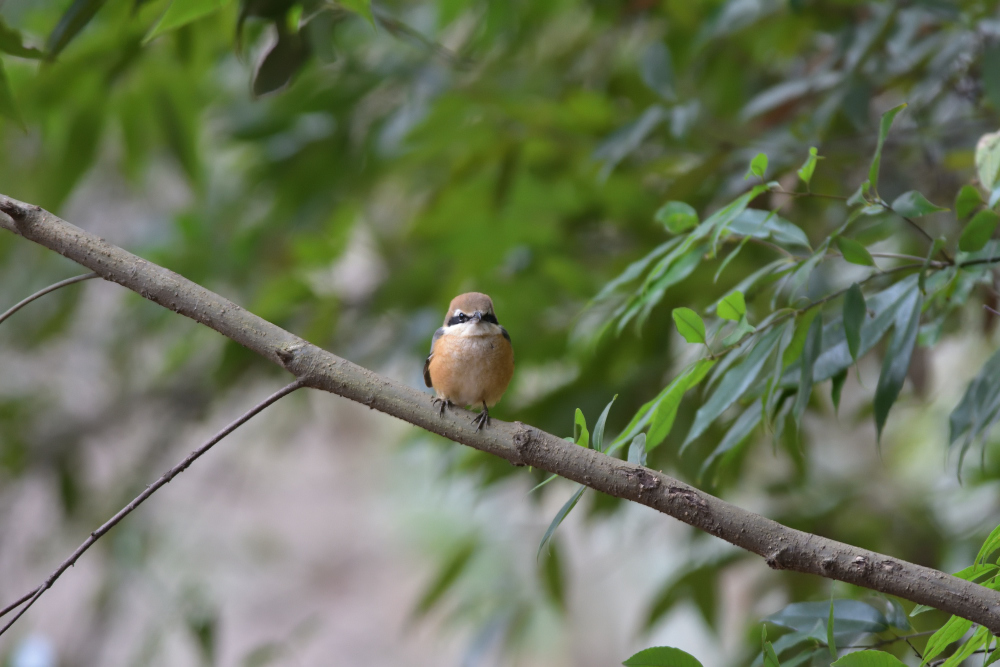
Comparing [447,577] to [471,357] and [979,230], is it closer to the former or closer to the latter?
[471,357]

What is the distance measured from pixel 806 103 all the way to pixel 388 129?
1670 millimetres

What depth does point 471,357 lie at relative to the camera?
2443mm

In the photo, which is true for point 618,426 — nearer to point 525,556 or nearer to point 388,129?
point 388,129

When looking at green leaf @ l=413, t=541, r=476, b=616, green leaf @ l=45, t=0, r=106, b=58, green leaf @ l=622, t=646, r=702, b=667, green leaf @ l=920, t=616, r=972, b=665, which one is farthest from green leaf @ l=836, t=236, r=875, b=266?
green leaf @ l=413, t=541, r=476, b=616

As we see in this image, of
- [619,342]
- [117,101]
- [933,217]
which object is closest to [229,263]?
[117,101]

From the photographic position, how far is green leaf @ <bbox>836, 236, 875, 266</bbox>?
166 centimetres

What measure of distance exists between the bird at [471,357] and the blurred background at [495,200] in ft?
1.05

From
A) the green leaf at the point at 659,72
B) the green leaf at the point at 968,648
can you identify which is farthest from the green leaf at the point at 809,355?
the green leaf at the point at 659,72

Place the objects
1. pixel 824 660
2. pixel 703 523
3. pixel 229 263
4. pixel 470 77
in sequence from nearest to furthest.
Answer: pixel 703 523 → pixel 824 660 → pixel 470 77 → pixel 229 263

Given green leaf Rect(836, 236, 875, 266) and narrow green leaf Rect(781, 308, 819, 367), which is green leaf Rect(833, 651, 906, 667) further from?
green leaf Rect(836, 236, 875, 266)

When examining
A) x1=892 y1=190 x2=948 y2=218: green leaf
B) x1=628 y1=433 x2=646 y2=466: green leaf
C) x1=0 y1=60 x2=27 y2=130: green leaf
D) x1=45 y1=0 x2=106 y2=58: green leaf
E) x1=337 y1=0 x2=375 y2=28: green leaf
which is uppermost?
x1=45 y1=0 x2=106 y2=58: green leaf

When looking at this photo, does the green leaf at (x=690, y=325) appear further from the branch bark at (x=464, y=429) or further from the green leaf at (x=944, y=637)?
the green leaf at (x=944, y=637)

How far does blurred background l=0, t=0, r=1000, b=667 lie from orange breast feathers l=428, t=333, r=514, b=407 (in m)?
0.31

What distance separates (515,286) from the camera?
11.4 ft
